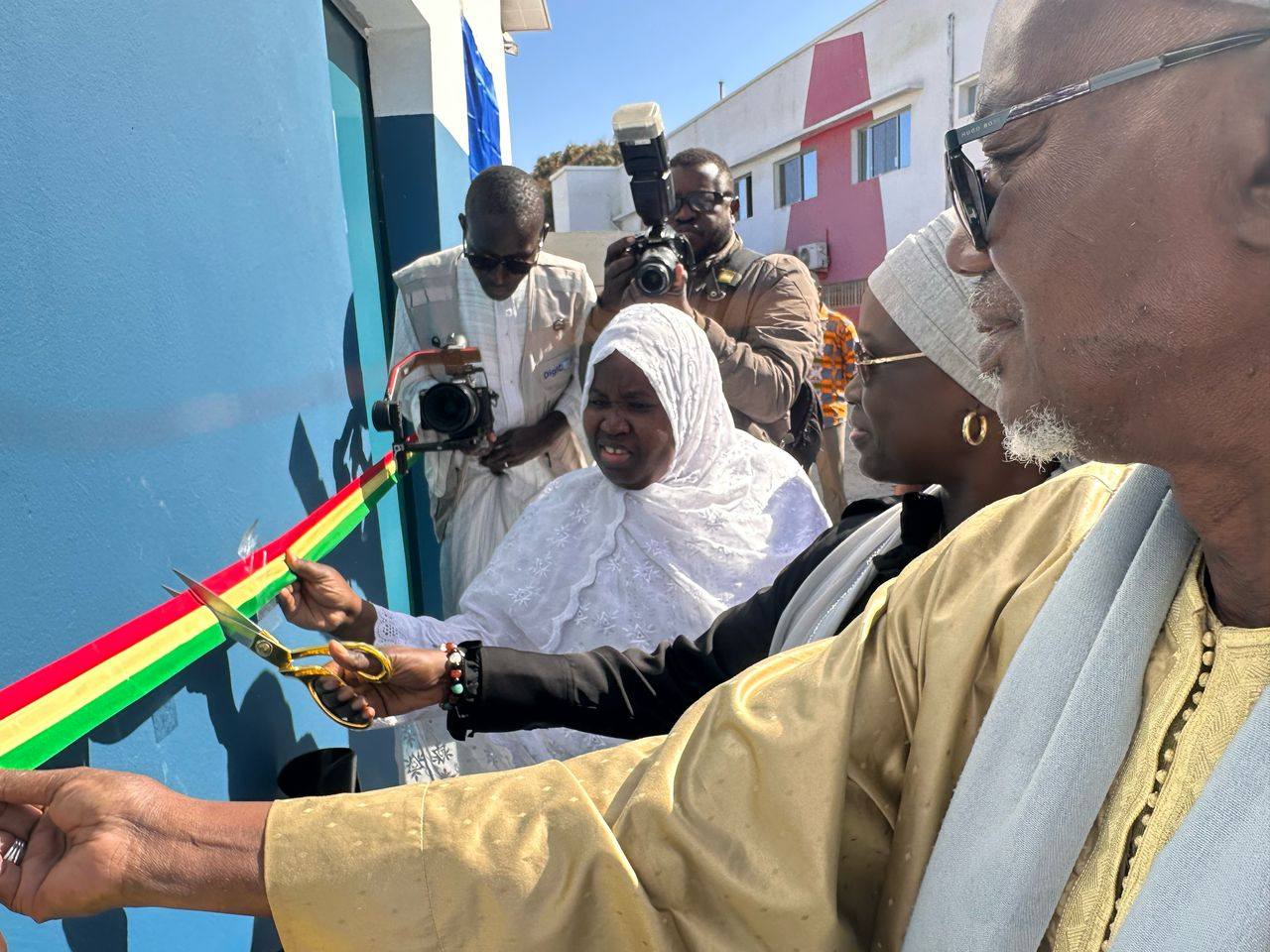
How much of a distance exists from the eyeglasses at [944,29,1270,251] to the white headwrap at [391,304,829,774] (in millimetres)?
1436

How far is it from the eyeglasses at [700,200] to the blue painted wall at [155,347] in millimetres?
1671

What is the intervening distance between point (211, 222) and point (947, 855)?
1.70 metres

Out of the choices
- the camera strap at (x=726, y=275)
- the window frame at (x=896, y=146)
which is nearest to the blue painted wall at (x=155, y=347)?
the camera strap at (x=726, y=275)

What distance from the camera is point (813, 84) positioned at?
56.0 feet

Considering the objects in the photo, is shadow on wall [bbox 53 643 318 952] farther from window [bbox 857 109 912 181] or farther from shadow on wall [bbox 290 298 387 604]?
window [bbox 857 109 912 181]

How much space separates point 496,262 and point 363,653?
190 centimetres

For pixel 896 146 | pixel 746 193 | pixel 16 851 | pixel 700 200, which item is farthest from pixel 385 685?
pixel 746 193

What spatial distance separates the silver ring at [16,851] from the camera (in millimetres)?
935

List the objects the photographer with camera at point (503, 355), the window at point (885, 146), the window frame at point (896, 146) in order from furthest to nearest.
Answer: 1. the window at point (885, 146)
2. the window frame at point (896, 146)
3. the photographer with camera at point (503, 355)

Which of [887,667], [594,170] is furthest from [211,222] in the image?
[594,170]

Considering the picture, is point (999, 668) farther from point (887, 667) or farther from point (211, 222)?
point (211, 222)

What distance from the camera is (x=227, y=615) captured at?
1591 mm

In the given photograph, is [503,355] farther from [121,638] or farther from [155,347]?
[121,638]

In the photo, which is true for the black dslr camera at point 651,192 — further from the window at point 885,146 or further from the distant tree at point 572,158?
the distant tree at point 572,158
